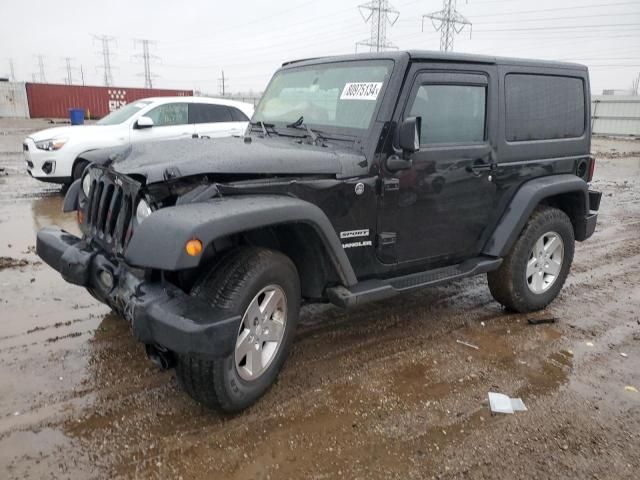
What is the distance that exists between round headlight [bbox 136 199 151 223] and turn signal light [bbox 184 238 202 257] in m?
0.54

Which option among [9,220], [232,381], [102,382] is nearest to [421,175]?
[232,381]

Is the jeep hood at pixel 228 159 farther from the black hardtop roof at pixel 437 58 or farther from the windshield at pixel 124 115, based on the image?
the windshield at pixel 124 115

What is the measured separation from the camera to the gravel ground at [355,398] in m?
2.63

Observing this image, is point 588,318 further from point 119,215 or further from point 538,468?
point 119,215

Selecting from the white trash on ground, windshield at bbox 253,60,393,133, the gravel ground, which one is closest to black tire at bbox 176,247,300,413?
the gravel ground

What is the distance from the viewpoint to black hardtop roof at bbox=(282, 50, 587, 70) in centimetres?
357

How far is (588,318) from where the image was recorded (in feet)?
15.0

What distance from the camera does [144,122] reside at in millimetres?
9023

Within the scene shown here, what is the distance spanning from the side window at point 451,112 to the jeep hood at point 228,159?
0.67m

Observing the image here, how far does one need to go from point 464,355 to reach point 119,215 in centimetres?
263

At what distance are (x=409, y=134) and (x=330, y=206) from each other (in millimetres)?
679

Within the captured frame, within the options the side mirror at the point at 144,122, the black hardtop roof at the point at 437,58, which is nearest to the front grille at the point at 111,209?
the black hardtop roof at the point at 437,58

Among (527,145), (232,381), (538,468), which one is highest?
(527,145)

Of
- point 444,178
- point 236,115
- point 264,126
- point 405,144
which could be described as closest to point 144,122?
point 236,115
